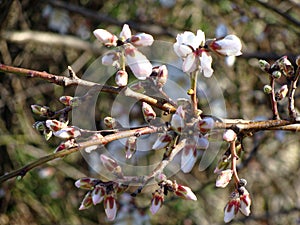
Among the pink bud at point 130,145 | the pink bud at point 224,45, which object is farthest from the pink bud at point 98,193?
the pink bud at point 224,45

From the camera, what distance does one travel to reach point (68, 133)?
1217 millimetres

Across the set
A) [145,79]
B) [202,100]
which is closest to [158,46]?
[202,100]

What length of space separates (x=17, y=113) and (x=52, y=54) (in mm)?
712

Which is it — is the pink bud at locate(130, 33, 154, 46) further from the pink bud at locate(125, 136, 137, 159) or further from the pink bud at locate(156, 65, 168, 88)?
the pink bud at locate(125, 136, 137, 159)

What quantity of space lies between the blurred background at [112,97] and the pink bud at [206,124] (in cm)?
177

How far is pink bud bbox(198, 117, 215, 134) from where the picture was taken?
45.9 inches

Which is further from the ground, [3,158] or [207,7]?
[207,7]

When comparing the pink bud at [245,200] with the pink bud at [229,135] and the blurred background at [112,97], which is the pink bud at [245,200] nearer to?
the pink bud at [229,135]

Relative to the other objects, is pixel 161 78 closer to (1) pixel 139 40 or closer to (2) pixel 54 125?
(1) pixel 139 40

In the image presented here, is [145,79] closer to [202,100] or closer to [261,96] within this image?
[202,100]

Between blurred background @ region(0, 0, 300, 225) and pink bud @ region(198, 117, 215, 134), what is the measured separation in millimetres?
1765

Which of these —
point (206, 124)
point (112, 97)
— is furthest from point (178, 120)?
point (112, 97)

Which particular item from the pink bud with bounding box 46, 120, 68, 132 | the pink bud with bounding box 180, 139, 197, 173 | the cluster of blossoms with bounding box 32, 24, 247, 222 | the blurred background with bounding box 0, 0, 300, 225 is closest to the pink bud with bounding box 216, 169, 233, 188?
the cluster of blossoms with bounding box 32, 24, 247, 222

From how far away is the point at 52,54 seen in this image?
391cm
